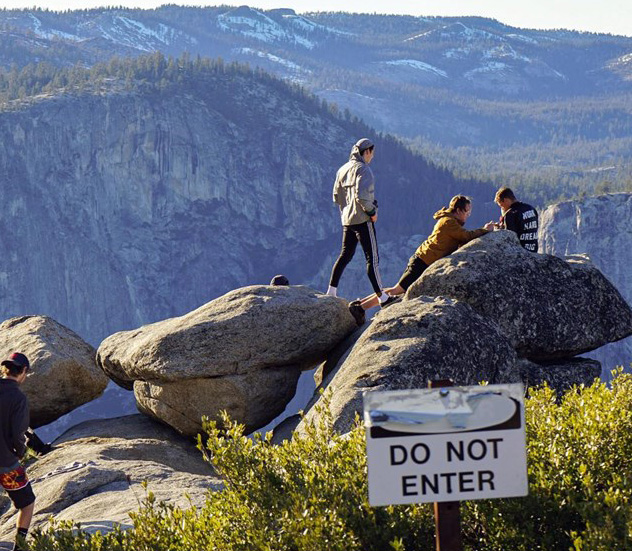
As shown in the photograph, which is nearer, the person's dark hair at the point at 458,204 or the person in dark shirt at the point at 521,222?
the person's dark hair at the point at 458,204

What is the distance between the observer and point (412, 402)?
6246 mm

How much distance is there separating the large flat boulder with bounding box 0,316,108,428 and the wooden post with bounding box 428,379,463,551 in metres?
14.8

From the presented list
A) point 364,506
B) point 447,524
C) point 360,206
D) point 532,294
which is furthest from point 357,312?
point 447,524

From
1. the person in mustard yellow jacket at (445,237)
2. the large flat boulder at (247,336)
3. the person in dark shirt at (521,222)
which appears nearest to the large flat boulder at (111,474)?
the large flat boulder at (247,336)

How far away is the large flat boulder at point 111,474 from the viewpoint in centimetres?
1284

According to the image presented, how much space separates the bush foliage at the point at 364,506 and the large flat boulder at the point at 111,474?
2203 mm

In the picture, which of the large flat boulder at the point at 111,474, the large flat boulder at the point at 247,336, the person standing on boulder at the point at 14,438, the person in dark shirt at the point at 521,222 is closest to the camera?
the person standing on boulder at the point at 14,438

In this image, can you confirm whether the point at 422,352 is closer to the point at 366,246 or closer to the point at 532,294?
the point at 532,294

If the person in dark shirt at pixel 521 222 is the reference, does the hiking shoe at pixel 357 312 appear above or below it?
below

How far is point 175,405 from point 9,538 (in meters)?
5.79

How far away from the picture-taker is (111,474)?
578 inches

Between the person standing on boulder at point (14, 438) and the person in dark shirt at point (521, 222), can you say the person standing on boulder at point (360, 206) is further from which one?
the person standing on boulder at point (14, 438)

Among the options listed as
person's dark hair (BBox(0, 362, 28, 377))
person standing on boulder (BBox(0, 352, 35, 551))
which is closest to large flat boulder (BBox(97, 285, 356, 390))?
person's dark hair (BBox(0, 362, 28, 377))

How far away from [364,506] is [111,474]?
7.69 metres
